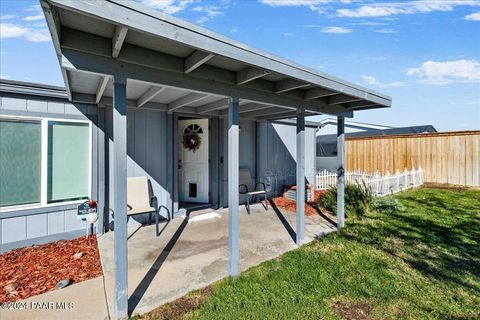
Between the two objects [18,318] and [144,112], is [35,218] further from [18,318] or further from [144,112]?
[144,112]

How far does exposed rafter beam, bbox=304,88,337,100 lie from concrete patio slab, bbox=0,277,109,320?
3.62 meters

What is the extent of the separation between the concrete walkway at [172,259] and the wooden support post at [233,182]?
196 mm

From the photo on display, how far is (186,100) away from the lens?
4.25 m

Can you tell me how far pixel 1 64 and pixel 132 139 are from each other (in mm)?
4748

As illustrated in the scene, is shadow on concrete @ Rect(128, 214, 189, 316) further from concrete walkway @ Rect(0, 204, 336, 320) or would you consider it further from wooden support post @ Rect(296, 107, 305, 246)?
wooden support post @ Rect(296, 107, 305, 246)

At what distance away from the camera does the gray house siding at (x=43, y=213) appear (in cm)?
360

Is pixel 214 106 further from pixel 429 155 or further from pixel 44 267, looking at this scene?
pixel 429 155

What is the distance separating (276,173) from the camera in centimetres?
743

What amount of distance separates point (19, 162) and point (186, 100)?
8.52ft

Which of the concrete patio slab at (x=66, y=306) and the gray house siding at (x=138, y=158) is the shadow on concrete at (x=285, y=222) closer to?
the gray house siding at (x=138, y=158)

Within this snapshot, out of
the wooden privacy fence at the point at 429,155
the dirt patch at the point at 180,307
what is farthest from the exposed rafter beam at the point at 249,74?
the wooden privacy fence at the point at 429,155

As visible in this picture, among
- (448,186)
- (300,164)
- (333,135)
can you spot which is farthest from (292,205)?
(333,135)

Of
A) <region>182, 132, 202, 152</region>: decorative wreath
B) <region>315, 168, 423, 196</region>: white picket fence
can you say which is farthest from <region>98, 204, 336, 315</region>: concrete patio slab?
<region>315, 168, 423, 196</region>: white picket fence

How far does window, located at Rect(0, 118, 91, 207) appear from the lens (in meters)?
3.65
